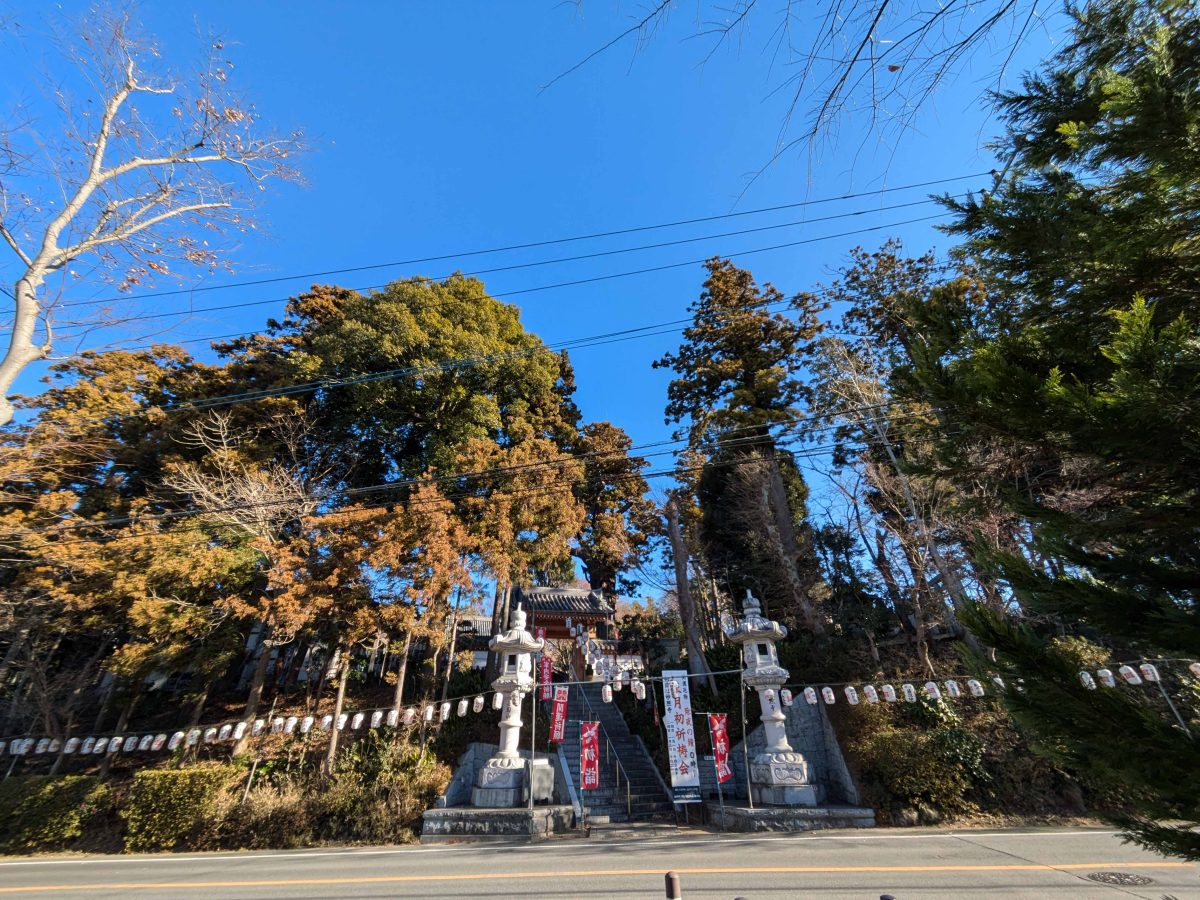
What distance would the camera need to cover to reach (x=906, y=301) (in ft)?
10.6

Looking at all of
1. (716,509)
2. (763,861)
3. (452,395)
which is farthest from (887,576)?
(452,395)

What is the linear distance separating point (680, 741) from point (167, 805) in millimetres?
10441

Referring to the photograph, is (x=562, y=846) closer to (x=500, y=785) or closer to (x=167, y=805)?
(x=500, y=785)

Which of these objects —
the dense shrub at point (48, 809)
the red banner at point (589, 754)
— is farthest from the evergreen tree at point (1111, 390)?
the dense shrub at point (48, 809)

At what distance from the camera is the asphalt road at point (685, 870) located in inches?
213

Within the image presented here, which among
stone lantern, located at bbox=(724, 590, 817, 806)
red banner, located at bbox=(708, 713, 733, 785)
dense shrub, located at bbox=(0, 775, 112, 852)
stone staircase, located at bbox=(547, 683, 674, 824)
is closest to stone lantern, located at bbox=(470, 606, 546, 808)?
stone staircase, located at bbox=(547, 683, 674, 824)

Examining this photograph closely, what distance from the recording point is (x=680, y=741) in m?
9.85

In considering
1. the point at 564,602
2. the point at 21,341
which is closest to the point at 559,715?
the point at 564,602

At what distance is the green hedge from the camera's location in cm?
946

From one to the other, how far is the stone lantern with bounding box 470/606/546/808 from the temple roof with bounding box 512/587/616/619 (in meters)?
6.06

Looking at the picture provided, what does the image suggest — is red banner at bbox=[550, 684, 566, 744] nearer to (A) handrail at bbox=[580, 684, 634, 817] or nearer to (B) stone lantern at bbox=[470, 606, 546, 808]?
(B) stone lantern at bbox=[470, 606, 546, 808]

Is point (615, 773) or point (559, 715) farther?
point (615, 773)

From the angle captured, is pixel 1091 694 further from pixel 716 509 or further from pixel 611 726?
pixel 716 509

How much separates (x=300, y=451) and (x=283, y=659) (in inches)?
288
